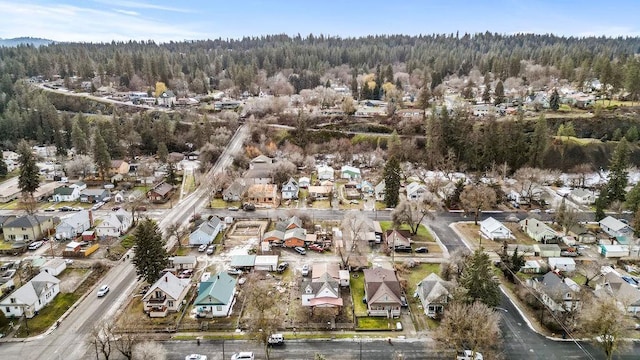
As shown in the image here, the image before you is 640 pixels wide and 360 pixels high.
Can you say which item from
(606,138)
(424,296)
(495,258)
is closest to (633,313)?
(495,258)

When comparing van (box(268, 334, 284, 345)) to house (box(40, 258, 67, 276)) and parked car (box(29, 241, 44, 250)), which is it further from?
parked car (box(29, 241, 44, 250))

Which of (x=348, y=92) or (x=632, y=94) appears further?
(x=348, y=92)

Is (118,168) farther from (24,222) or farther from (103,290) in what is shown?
(103,290)

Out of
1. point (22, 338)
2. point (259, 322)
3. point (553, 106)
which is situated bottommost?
point (22, 338)

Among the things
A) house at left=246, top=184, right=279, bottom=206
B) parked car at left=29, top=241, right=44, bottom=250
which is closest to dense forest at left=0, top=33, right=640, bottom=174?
house at left=246, top=184, right=279, bottom=206

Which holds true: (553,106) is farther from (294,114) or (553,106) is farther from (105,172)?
(105,172)

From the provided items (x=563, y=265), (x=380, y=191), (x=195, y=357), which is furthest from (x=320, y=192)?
(x=195, y=357)

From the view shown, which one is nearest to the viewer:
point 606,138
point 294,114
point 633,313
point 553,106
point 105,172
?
point 633,313
